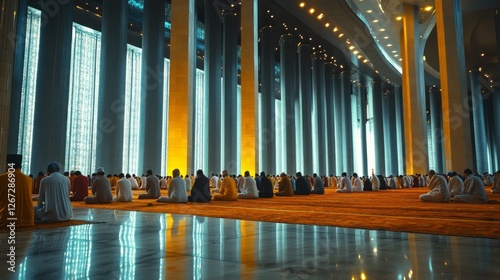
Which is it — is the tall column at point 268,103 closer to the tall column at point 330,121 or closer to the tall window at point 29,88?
the tall column at point 330,121

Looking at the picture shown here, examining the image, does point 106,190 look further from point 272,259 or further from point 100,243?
point 272,259

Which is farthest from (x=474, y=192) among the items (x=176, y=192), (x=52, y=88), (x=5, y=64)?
(x=52, y=88)

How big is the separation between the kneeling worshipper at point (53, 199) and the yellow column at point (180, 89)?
7.96 metres

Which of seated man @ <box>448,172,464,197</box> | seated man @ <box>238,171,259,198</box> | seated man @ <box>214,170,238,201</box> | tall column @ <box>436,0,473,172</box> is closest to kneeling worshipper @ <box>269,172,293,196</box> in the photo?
seated man @ <box>238,171,259,198</box>

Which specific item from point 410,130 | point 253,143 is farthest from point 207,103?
point 410,130

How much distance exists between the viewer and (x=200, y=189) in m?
7.61

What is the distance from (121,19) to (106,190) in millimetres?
10030

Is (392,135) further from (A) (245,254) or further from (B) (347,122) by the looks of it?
(A) (245,254)

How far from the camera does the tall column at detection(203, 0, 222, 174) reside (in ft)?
60.8

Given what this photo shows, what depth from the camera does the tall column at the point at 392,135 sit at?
31500 millimetres

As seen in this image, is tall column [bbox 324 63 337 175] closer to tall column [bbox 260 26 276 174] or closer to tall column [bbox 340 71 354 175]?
tall column [bbox 340 71 354 175]

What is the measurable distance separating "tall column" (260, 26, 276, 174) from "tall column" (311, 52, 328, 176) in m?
5.70

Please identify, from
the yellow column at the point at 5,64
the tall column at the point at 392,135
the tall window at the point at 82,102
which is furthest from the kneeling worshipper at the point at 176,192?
the tall column at the point at 392,135

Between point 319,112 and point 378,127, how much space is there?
727cm
